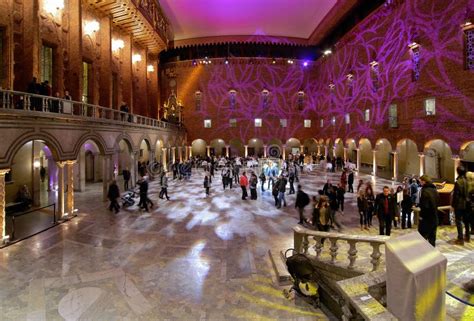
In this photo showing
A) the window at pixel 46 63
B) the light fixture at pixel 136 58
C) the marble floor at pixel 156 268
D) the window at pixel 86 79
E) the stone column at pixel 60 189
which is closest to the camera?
the marble floor at pixel 156 268

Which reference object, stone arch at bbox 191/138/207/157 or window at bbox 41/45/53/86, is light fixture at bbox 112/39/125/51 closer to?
window at bbox 41/45/53/86

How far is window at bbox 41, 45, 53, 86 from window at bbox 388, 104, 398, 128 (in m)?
21.2

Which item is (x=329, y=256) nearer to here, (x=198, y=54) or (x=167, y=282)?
(x=167, y=282)

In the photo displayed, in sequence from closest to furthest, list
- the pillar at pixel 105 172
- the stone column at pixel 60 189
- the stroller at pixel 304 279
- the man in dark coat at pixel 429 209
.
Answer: the stroller at pixel 304 279
the man in dark coat at pixel 429 209
the stone column at pixel 60 189
the pillar at pixel 105 172

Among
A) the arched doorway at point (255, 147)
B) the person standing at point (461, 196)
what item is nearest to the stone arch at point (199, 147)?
the arched doorway at point (255, 147)

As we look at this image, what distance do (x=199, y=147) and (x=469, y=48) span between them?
94.0 ft

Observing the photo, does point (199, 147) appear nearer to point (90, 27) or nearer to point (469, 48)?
point (90, 27)

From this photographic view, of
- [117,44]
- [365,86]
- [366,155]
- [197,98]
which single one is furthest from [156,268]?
[197,98]

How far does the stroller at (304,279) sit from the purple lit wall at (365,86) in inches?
555

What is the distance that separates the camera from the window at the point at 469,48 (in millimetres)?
13773

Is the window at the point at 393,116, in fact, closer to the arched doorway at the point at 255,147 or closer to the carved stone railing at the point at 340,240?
the carved stone railing at the point at 340,240

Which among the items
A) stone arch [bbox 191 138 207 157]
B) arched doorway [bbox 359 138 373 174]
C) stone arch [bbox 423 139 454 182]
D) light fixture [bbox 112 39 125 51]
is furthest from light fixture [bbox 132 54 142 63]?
arched doorway [bbox 359 138 373 174]

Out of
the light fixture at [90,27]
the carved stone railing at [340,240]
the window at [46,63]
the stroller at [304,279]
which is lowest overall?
the stroller at [304,279]

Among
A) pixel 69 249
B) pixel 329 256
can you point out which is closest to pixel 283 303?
pixel 329 256
